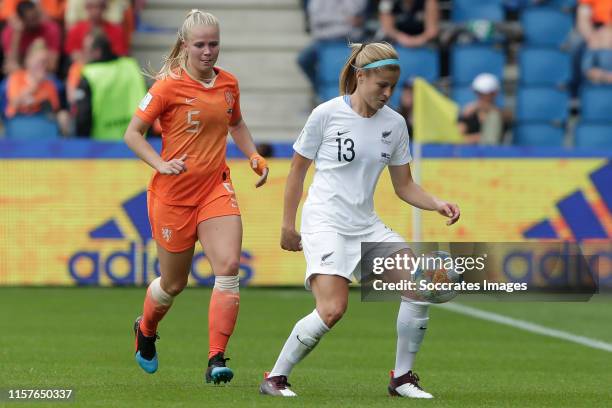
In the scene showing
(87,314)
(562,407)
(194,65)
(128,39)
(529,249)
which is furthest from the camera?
(128,39)

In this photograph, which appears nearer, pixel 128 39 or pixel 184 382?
pixel 184 382

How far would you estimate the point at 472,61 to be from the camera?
63.9ft

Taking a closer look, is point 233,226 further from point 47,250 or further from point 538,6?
point 538,6

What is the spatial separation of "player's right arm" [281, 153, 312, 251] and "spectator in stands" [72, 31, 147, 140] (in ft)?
29.1

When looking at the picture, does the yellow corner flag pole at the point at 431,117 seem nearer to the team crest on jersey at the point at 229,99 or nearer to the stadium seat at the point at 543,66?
the stadium seat at the point at 543,66

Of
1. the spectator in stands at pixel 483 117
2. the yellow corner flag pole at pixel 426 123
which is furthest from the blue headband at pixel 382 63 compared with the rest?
the spectator in stands at pixel 483 117

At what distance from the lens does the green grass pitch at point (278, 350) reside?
8344 millimetres

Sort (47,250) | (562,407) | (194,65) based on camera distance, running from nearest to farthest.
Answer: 1. (562,407)
2. (194,65)
3. (47,250)

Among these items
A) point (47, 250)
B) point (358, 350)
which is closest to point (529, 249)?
point (358, 350)

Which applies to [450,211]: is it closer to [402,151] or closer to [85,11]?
[402,151]

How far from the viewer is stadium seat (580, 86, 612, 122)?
19.0 metres

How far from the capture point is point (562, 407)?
26.1 feet

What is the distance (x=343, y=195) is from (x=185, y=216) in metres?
1.13

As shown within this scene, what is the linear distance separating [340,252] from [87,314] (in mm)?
6199
